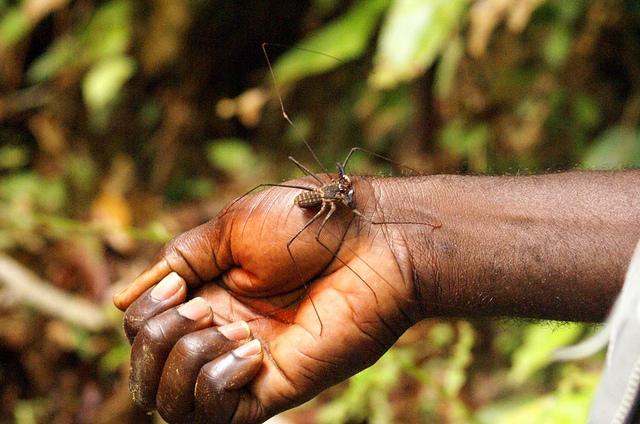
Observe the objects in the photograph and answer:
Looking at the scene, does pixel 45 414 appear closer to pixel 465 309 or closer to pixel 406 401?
pixel 406 401

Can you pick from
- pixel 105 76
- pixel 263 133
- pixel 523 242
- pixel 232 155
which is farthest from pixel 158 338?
pixel 263 133

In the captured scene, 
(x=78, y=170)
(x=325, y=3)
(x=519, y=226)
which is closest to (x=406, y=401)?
(x=519, y=226)

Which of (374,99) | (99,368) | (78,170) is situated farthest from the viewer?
(78,170)

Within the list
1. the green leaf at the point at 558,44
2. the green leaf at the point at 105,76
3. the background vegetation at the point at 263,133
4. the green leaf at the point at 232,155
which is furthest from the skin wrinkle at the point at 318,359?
the green leaf at the point at 232,155

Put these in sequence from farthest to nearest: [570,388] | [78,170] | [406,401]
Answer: [78,170] → [406,401] → [570,388]

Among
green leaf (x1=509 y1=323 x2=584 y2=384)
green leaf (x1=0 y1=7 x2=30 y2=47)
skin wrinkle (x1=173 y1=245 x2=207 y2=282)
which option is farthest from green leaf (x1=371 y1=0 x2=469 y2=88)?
green leaf (x1=0 y1=7 x2=30 y2=47)

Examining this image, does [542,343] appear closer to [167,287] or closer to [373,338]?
[373,338]

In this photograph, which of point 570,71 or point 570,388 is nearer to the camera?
point 570,388

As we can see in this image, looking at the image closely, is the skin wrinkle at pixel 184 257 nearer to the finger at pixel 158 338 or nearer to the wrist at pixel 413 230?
the finger at pixel 158 338
